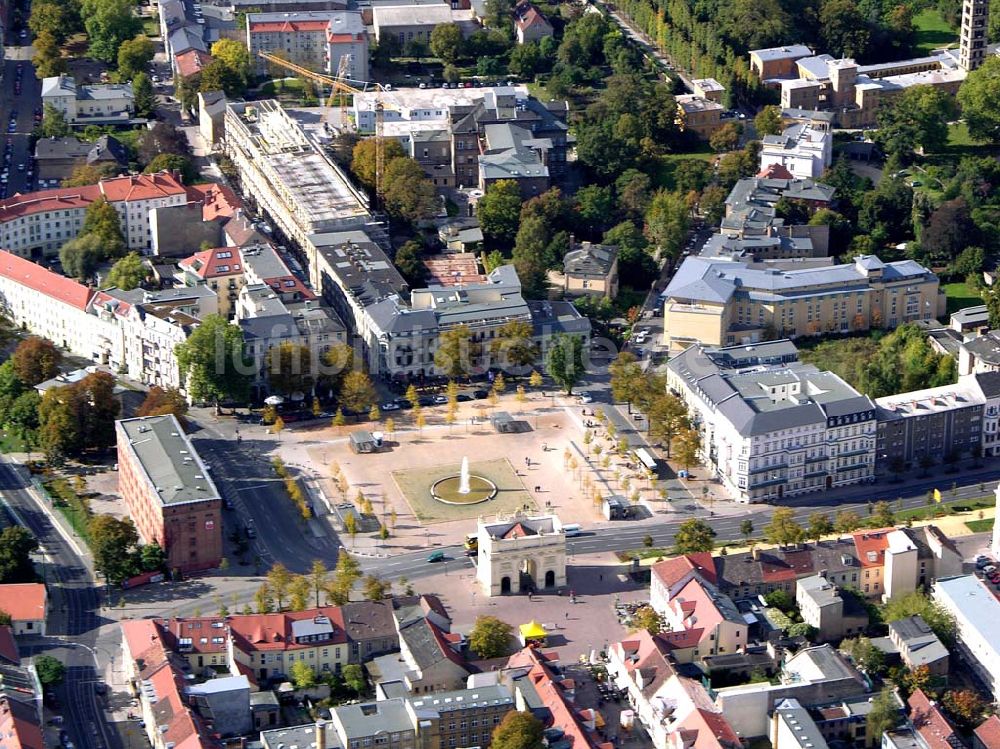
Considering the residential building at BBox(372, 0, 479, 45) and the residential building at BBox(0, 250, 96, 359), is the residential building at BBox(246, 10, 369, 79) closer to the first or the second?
the residential building at BBox(372, 0, 479, 45)

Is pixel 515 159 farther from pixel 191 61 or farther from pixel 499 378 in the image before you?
pixel 191 61

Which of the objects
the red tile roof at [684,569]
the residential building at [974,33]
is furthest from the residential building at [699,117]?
the red tile roof at [684,569]

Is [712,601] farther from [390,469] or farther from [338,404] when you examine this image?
[338,404]

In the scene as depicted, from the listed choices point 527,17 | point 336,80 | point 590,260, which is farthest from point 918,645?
point 527,17

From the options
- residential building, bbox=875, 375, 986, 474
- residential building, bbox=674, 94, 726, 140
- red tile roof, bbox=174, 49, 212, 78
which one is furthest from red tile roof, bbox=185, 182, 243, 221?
residential building, bbox=875, 375, 986, 474

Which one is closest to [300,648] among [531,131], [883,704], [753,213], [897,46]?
[883,704]

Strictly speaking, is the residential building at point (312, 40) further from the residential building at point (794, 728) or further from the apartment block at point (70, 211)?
the residential building at point (794, 728)
